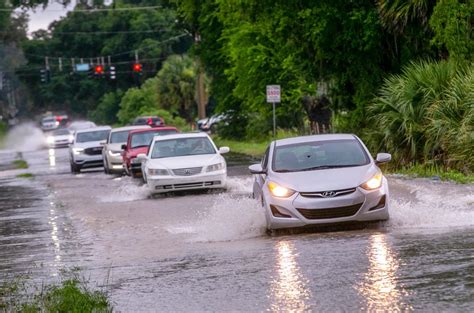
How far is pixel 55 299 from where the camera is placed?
427 inches

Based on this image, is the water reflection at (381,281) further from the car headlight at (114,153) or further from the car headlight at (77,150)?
the car headlight at (77,150)

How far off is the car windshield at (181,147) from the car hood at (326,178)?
10.7 m

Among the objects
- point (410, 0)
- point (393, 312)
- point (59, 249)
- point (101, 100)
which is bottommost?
point (101, 100)

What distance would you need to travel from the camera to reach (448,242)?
1400cm

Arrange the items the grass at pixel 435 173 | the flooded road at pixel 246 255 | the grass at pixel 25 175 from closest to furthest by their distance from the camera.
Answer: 1. the flooded road at pixel 246 255
2. the grass at pixel 435 173
3. the grass at pixel 25 175

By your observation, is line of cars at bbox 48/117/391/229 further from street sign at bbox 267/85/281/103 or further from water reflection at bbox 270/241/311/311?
street sign at bbox 267/85/281/103

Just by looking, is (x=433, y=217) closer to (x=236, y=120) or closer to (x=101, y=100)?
(x=236, y=120)

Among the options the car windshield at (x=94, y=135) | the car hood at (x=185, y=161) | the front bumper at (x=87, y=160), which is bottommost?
the front bumper at (x=87, y=160)

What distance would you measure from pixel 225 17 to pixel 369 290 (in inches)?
1302

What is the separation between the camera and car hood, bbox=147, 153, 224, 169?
26.0m

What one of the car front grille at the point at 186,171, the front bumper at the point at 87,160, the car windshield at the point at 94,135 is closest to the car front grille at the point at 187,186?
the car front grille at the point at 186,171

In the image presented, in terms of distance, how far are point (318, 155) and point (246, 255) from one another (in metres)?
3.55

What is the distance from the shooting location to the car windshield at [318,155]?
55.7ft

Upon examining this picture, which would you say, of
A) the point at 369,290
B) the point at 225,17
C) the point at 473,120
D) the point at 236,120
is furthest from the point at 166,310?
the point at 236,120
